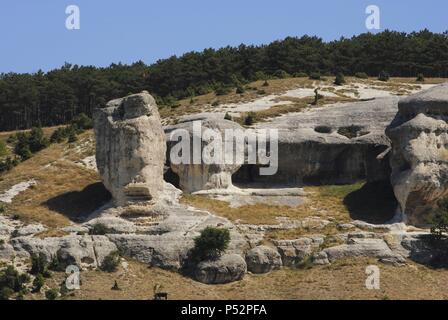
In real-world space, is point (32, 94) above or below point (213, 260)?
above

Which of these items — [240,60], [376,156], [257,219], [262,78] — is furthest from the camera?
[240,60]

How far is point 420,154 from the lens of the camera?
67.2 meters

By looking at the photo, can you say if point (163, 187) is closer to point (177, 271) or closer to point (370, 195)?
point (177, 271)

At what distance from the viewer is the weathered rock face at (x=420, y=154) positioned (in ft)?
219

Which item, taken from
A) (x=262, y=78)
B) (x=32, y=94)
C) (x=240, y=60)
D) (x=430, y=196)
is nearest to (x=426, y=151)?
(x=430, y=196)

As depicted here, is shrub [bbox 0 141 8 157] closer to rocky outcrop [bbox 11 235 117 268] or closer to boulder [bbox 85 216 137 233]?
boulder [bbox 85 216 137 233]

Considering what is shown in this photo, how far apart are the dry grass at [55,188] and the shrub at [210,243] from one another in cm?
696

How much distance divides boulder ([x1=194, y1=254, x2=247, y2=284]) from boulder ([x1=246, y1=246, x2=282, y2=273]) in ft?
2.66

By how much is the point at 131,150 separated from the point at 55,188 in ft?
19.2

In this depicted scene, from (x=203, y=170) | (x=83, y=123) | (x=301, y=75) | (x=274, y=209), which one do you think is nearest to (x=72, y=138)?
(x=83, y=123)

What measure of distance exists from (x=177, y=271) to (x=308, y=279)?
5.84 m

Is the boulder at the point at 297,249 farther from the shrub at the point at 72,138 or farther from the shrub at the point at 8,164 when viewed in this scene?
the shrub at the point at 72,138

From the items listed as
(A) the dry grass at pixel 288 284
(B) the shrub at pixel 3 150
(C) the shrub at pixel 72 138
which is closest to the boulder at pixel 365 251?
(A) the dry grass at pixel 288 284

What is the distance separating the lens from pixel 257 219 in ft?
218
